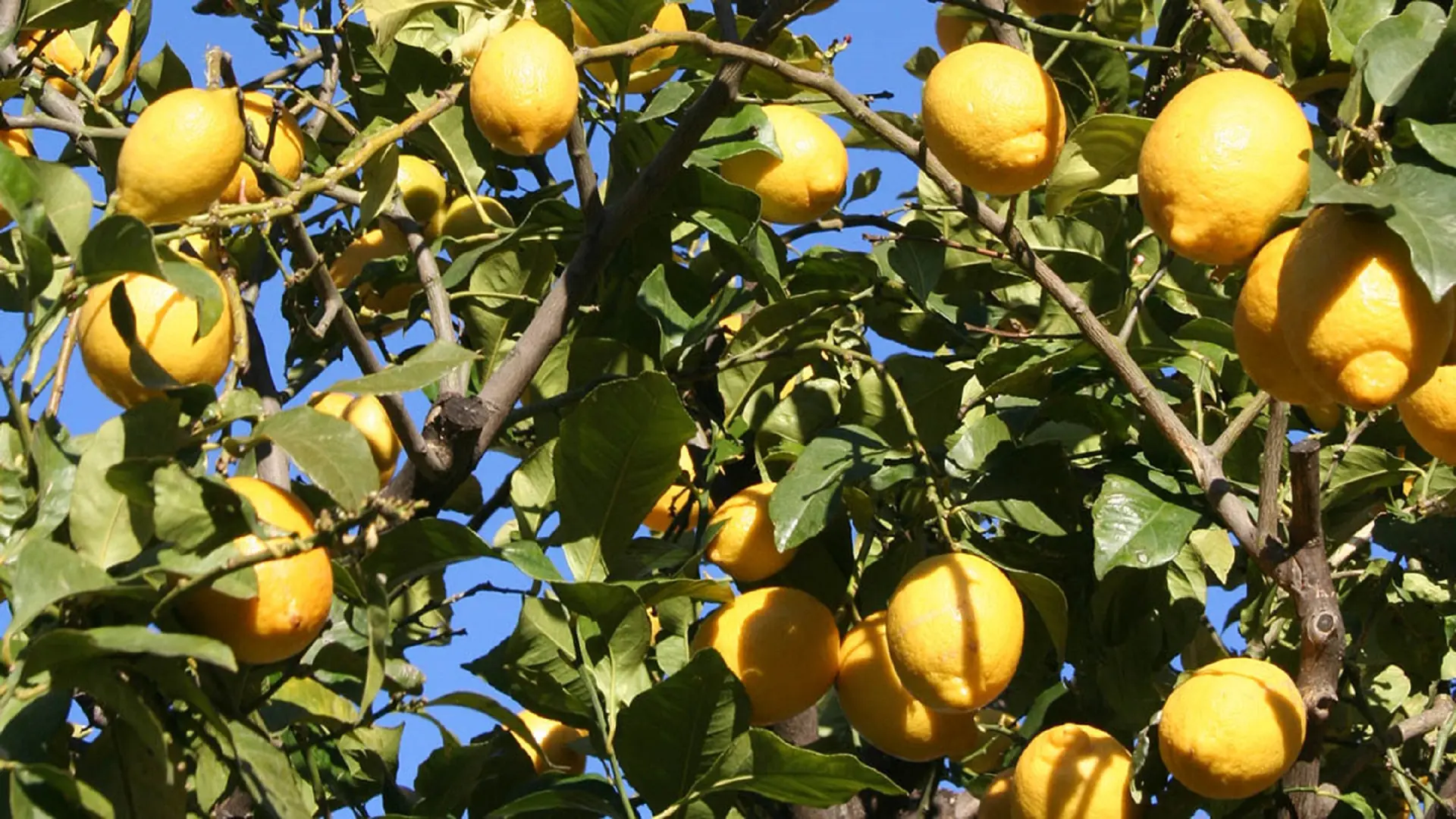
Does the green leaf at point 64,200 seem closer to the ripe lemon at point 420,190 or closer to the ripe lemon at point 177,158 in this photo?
the ripe lemon at point 177,158

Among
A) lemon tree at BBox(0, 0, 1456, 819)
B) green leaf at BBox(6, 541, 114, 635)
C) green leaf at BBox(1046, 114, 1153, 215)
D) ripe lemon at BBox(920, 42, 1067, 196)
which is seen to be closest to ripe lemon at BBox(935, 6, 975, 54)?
lemon tree at BBox(0, 0, 1456, 819)

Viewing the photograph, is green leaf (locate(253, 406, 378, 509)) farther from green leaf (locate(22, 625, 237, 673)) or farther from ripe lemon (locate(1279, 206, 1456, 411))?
ripe lemon (locate(1279, 206, 1456, 411))

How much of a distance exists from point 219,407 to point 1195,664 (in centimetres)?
128

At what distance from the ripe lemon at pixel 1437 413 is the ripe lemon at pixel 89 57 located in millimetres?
1349

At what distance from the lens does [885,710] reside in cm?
155

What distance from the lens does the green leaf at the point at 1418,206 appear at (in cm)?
98

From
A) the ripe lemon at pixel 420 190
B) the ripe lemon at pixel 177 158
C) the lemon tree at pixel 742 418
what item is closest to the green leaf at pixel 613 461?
the lemon tree at pixel 742 418

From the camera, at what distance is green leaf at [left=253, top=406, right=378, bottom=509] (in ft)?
3.64

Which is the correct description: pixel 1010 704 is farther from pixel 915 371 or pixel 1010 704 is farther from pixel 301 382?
pixel 301 382

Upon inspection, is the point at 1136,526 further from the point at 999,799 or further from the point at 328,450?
the point at 328,450

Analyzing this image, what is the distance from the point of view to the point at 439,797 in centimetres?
165

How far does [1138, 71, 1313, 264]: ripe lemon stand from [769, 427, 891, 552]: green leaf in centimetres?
40

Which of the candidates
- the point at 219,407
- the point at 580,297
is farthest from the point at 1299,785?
the point at 219,407

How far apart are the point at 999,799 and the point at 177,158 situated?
1.06 metres
